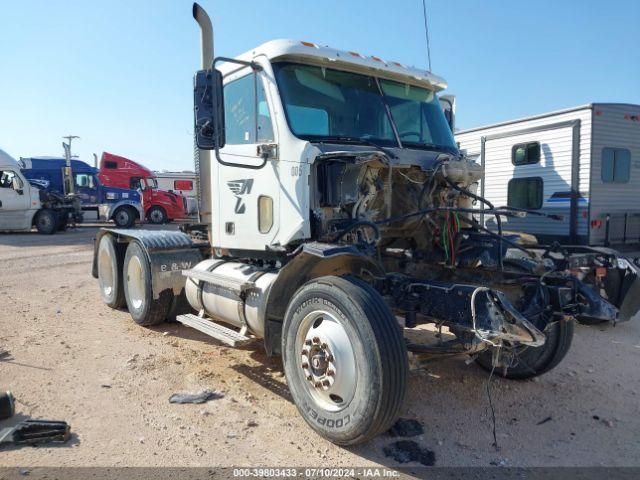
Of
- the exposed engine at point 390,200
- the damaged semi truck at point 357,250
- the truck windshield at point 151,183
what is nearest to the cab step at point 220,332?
the damaged semi truck at point 357,250

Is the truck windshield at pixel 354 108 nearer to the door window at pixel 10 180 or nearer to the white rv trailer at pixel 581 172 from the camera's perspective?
the white rv trailer at pixel 581 172

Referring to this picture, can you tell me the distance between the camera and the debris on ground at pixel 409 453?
11.4 ft

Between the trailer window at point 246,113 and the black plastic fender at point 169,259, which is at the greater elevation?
the trailer window at point 246,113

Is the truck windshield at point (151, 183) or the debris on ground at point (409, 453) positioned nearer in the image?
the debris on ground at point (409, 453)

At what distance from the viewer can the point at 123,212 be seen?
2556 cm

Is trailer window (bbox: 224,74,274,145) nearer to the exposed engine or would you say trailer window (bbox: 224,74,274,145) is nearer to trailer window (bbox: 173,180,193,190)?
the exposed engine

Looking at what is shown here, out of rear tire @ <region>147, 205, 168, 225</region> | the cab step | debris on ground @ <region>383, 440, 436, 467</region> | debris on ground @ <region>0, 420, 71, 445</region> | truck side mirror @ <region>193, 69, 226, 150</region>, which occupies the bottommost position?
debris on ground @ <region>383, 440, 436, 467</region>

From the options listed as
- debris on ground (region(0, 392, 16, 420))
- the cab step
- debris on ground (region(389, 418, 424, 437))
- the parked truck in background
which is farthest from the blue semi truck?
debris on ground (region(389, 418, 424, 437))

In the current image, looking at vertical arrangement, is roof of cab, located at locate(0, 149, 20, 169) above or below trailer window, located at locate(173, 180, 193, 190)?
above

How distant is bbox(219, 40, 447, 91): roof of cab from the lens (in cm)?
452

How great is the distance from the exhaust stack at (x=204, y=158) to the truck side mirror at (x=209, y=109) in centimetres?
156

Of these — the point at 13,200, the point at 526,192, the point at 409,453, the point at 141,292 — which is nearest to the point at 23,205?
the point at 13,200

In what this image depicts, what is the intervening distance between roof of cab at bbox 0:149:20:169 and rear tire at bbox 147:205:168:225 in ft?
25.0

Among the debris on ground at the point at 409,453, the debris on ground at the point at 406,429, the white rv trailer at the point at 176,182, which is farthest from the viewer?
the white rv trailer at the point at 176,182
